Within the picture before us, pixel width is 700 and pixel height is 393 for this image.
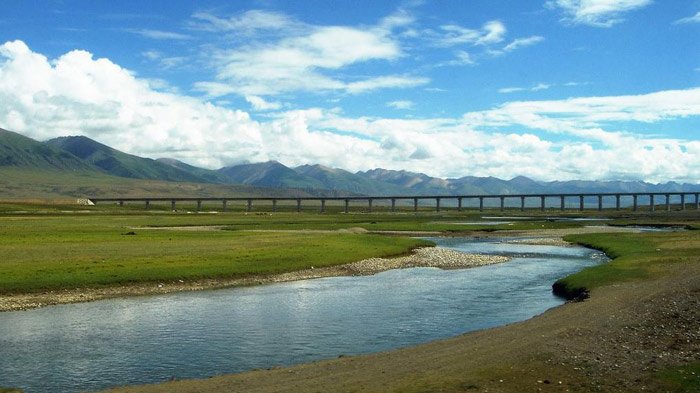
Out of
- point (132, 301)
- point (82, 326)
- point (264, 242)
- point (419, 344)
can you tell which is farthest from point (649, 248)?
point (82, 326)

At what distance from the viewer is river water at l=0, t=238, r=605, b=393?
88.7ft

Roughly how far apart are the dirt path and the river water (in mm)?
2831

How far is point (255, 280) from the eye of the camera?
5628cm

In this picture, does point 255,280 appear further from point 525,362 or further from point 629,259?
point 629,259

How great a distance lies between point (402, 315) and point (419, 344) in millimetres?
8518

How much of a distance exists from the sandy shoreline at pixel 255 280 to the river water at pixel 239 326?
1945mm

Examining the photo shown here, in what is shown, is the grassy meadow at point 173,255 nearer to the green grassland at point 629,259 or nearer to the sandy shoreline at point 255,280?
the green grassland at point 629,259

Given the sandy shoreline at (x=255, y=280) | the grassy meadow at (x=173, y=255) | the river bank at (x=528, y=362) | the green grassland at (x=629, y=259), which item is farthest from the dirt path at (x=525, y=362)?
the sandy shoreline at (x=255, y=280)

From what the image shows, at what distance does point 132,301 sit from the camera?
44.4m

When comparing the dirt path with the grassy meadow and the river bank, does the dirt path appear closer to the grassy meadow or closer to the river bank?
the river bank

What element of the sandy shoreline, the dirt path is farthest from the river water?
the dirt path

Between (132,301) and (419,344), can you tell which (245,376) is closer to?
(419,344)

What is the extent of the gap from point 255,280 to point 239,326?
67.2ft

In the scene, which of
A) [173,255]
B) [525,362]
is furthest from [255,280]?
[525,362]
